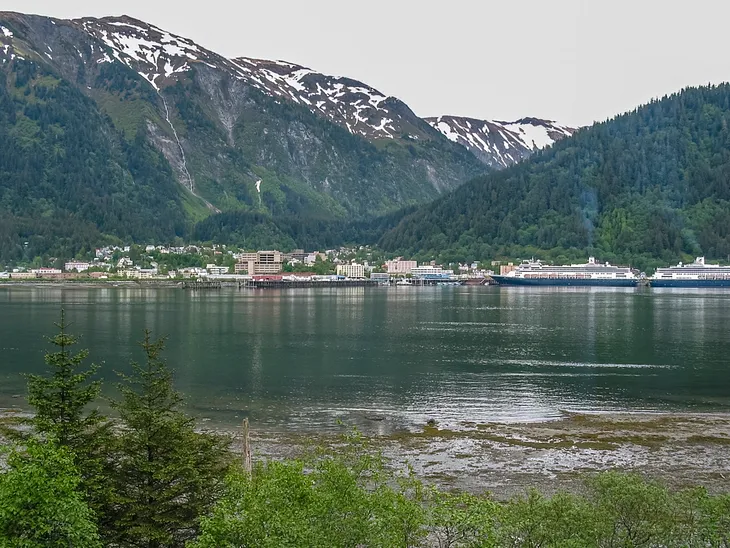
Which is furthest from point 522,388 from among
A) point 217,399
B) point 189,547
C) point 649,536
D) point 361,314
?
point 361,314

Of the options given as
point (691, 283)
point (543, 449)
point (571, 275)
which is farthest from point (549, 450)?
point (571, 275)

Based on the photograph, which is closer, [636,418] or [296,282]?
[636,418]

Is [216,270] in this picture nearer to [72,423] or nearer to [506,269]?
[506,269]

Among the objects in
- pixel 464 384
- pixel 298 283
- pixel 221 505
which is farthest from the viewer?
pixel 298 283

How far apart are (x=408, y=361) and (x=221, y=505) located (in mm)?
35386

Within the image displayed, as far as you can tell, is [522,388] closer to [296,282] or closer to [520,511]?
[520,511]

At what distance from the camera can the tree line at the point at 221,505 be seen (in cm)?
1106

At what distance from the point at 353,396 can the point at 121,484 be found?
22010 mm

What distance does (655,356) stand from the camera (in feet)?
159

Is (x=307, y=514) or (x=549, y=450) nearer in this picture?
(x=307, y=514)

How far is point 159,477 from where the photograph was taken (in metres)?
13.0

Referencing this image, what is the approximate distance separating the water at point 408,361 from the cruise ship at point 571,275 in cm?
8570

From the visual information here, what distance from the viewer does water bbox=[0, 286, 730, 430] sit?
3231 centimetres

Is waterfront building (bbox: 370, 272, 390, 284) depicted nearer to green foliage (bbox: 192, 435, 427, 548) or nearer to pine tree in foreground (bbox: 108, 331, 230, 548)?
pine tree in foreground (bbox: 108, 331, 230, 548)
